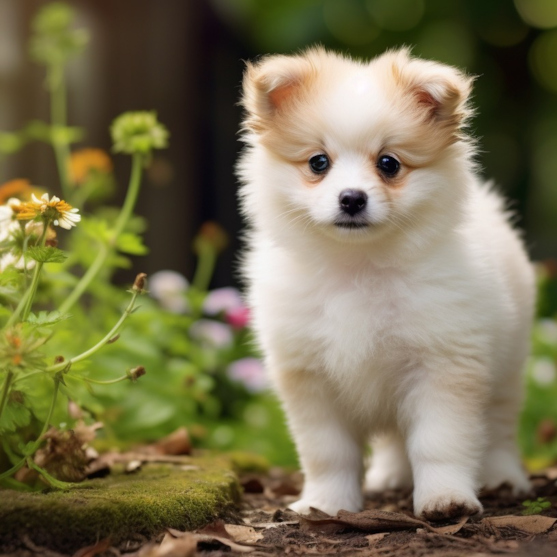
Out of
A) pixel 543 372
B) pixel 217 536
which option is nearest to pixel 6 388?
pixel 217 536

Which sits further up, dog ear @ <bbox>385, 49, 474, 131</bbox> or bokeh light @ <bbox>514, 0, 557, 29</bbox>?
bokeh light @ <bbox>514, 0, 557, 29</bbox>

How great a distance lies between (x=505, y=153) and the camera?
7711mm

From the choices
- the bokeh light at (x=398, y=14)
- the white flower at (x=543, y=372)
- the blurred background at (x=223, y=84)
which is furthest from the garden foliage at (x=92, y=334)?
the bokeh light at (x=398, y=14)

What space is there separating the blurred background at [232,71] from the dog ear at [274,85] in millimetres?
3900

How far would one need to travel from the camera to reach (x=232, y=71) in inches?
307

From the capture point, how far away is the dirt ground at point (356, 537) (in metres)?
2.28

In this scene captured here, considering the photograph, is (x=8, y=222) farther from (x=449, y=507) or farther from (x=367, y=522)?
(x=449, y=507)

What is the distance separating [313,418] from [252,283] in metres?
0.61

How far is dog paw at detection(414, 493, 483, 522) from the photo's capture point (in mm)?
2686

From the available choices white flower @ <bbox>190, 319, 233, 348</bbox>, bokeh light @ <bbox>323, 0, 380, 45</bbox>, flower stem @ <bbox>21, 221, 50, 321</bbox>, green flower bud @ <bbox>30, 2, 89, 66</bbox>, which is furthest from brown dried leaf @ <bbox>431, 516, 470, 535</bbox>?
bokeh light @ <bbox>323, 0, 380, 45</bbox>

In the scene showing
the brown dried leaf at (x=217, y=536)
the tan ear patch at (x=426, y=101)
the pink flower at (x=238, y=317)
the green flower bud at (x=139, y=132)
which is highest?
the tan ear patch at (x=426, y=101)

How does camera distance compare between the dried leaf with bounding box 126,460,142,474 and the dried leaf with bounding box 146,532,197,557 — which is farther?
the dried leaf with bounding box 126,460,142,474

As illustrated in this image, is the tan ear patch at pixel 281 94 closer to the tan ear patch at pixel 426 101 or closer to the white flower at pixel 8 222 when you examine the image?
the tan ear patch at pixel 426 101

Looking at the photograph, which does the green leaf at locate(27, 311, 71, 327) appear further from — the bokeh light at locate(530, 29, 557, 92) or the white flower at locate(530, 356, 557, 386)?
the bokeh light at locate(530, 29, 557, 92)
